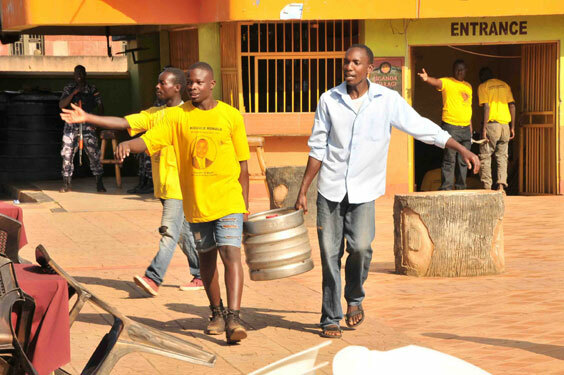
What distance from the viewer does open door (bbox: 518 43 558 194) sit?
50.0 ft

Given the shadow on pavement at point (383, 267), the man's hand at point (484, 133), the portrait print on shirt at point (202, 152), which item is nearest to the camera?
the portrait print on shirt at point (202, 152)

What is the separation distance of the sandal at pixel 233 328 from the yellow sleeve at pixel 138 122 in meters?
1.45

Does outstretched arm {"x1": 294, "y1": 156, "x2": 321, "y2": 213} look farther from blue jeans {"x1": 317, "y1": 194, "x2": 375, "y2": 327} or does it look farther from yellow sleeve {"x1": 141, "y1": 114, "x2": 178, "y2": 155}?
yellow sleeve {"x1": 141, "y1": 114, "x2": 178, "y2": 155}

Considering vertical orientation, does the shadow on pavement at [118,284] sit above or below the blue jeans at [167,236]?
below

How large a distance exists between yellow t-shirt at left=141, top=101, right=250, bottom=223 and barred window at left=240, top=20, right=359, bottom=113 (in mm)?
8735

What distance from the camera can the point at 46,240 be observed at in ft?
35.8

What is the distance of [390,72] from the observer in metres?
14.9

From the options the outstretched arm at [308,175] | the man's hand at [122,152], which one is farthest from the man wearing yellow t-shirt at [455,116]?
the man's hand at [122,152]

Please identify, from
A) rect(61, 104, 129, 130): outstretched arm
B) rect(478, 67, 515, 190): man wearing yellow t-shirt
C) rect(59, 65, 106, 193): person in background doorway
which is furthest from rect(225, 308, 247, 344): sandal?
rect(59, 65, 106, 193): person in background doorway

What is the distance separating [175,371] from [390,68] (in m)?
10.0

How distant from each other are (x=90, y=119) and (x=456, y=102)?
9.19 m

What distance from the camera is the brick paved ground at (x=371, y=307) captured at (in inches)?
228

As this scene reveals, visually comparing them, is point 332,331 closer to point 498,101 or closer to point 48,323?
point 48,323

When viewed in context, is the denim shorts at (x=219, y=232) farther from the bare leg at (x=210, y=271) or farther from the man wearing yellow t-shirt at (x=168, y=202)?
the man wearing yellow t-shirt at (x=168, y=202)
